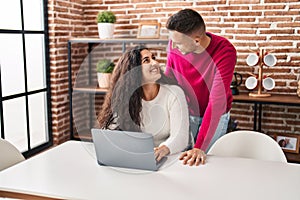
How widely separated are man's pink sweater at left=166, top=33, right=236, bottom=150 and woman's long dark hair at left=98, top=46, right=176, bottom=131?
0.35m

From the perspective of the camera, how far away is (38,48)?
143 inches

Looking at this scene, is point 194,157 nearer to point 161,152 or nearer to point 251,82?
point 161,152

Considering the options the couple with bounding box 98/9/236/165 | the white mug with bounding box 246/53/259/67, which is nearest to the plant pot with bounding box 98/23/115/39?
the white mug with bounding box 246/53/259/67

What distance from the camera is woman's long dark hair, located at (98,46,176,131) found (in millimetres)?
1878

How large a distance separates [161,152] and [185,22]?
0.71 metres

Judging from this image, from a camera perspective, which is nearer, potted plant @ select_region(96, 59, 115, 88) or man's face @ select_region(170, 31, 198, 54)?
man's face @ select_region(170, 31, 198, 54)

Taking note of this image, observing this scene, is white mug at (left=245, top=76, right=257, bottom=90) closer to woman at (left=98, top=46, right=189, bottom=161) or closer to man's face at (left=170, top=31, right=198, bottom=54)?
man's face at (left=170, top=31, right=198, bottom=54)

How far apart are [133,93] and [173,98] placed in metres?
0.21

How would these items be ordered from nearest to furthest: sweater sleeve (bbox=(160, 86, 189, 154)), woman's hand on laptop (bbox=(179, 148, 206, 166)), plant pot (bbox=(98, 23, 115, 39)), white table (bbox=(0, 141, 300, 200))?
white table (bbox=(0, 141, 300, 200)) → woman's hand on laptop (bbox=(179, 148, 206, 166)) → sweater sleeve (bbox=(160, 86, 189, 154)) → plant pot (bbox=(98, 23, 115, 39))

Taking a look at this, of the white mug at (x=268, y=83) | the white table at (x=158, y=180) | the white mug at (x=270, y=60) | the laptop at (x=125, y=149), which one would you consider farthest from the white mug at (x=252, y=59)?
the laptop at (x=125, y=149)

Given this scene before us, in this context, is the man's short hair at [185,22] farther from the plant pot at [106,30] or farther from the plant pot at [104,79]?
the plant pot at [106,30]

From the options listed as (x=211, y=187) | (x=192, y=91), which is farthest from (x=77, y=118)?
(x=211, y=187)

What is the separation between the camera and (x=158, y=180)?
1.46 meters

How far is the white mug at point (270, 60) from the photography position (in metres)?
3.27
